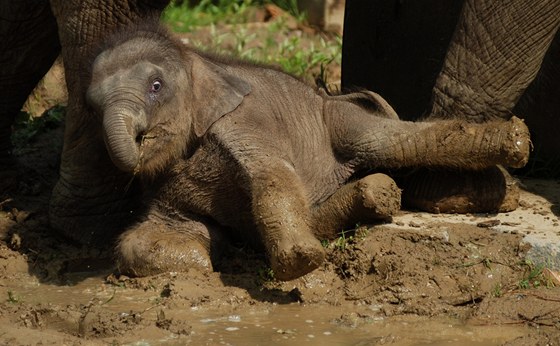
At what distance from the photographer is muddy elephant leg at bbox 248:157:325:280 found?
17.5 feet

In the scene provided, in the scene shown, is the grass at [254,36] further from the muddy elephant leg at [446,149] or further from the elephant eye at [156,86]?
the elephant eye at [156,86]

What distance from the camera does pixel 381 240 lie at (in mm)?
5844

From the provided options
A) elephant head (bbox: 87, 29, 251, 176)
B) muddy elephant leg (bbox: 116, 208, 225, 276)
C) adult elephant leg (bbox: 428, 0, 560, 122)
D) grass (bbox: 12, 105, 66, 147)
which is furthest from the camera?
grass (bbox: 12, 105, 66, 147)

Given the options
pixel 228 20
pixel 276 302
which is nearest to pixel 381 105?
pixel 276 302

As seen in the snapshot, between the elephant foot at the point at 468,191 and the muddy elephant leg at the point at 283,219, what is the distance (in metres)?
0.68

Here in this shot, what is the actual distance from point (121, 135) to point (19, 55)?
1.91 m

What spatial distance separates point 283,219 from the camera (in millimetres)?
5520

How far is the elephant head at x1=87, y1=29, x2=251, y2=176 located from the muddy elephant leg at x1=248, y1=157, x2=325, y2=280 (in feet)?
1.34

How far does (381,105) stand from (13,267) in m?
2.01

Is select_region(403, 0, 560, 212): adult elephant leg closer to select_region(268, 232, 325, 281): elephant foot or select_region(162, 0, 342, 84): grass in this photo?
select_region(268, 232, 325, 281): elephant foot

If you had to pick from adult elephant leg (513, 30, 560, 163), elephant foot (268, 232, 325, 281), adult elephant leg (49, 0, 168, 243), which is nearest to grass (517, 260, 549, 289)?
elephant foot (268, 232, 325, 281)

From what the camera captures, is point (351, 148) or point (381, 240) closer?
point (381, 240)

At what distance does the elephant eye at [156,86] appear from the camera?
5852 mm

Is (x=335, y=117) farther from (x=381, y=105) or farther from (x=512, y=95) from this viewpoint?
(x=512, y=95)
